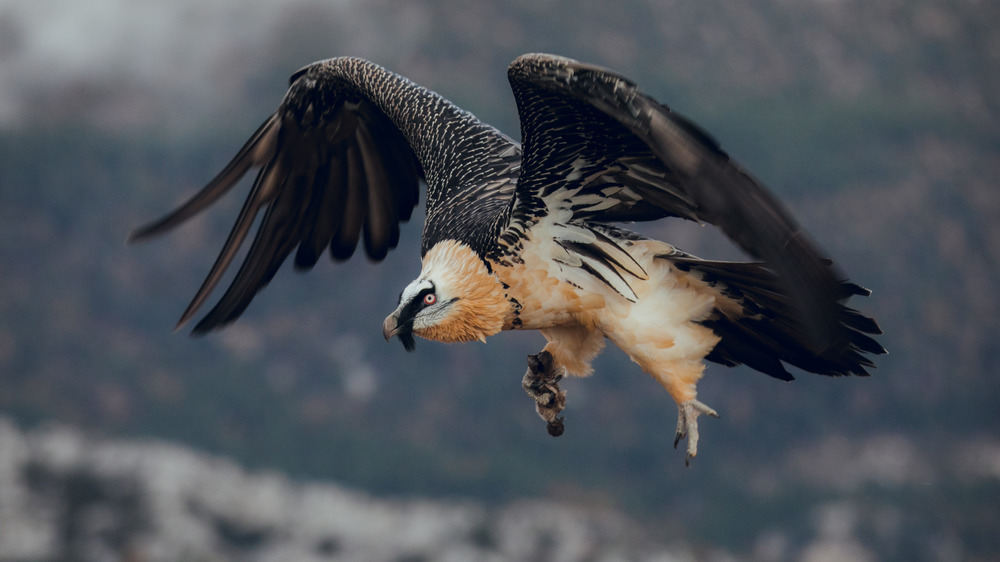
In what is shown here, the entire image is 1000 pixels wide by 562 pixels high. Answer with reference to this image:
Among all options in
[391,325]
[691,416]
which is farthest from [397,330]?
[691,416]

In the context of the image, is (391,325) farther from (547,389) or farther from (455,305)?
(547,389)

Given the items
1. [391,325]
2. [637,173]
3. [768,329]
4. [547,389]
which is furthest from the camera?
[547,389]

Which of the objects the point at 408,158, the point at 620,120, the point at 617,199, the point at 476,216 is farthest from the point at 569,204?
the point at 408,158

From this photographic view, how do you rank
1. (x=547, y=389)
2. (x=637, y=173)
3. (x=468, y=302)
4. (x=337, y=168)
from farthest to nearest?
(x=337, y=168) < (x=547, y=389) < (x=468, y=302) < (x=637, y=173)

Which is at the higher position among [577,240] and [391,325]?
[577,240]

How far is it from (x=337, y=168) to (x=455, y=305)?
253 centimetres

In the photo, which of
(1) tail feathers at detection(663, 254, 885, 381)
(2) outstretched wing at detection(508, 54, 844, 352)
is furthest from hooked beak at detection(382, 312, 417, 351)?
(1) tail feathers at detection(663, 254, 885, 381)

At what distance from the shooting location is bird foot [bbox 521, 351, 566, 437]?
6.70 metres

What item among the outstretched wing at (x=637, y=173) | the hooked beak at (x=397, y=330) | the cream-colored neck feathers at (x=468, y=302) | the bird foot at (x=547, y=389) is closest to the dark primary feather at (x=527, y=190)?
the outstretched wing at (x=637, y=173)

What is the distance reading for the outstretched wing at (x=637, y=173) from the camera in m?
4.47

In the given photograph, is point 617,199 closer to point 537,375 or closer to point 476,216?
point 476,216

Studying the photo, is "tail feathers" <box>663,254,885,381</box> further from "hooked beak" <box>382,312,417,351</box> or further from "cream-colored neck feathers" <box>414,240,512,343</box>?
"hooked beak" <box>382,312,417,351</box>

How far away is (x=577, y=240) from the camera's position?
608cm

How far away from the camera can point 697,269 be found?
6105 mm
